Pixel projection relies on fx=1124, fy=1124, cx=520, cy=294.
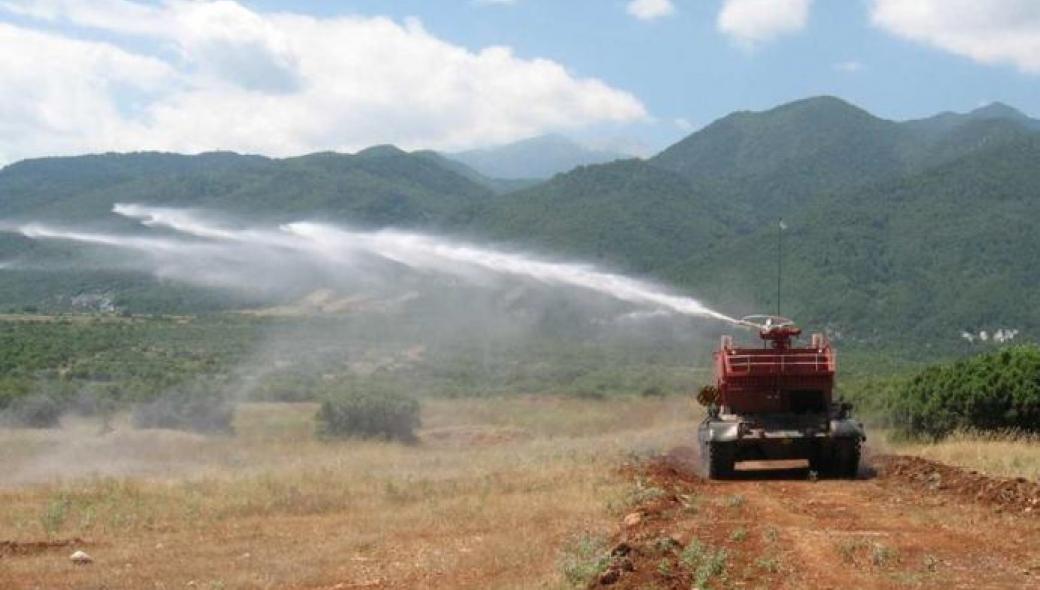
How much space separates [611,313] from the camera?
87.3m

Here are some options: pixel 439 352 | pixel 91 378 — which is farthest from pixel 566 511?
pixel 439 352

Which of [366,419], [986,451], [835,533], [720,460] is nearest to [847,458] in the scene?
[720,460]

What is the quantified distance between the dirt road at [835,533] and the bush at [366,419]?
19697mm

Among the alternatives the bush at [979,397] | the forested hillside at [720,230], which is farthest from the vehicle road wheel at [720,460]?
the forested hillside at [720,230]

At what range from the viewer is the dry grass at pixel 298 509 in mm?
12898

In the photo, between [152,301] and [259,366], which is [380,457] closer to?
[259,366]

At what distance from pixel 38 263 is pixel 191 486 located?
10969 centimetres

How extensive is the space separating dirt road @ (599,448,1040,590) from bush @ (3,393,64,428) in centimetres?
2681

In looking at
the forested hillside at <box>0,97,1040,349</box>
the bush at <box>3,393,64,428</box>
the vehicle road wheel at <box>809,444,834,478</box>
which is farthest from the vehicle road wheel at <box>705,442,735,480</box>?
the forested hillside at <box>0,97,1040,349</box>

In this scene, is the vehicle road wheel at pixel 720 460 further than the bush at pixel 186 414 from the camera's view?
No

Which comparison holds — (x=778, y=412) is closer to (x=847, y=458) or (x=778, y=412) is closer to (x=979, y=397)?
(x=847, y=458)

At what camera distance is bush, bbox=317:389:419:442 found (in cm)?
3953

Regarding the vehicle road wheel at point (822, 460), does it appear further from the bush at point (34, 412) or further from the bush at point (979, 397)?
the bush at point (34, 412)

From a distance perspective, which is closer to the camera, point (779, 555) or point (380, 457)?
point (779, 555)
